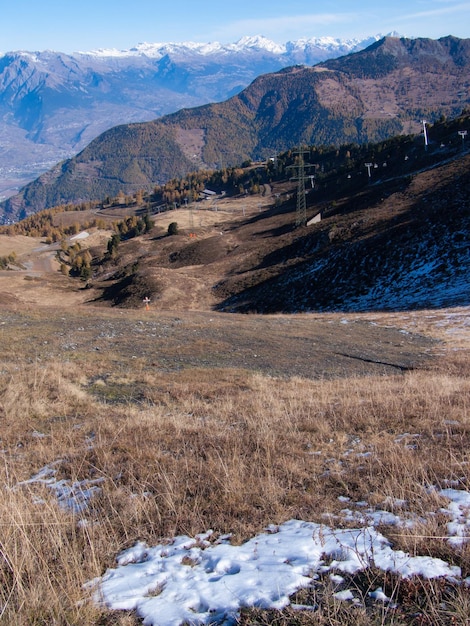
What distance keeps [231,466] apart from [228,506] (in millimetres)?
917

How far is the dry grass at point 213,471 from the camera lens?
3.41 meters

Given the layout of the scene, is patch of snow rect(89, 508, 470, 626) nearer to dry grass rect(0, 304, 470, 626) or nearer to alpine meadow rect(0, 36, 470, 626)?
alpine meadow rect(0, 36, 470, 626)

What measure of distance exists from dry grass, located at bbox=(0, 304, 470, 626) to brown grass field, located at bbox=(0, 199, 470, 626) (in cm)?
2

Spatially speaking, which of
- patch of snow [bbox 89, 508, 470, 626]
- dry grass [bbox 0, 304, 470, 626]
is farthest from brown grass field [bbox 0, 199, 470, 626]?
patch of snow [bbox 89, 508, 470, 626]

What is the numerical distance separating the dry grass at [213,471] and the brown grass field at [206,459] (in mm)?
21

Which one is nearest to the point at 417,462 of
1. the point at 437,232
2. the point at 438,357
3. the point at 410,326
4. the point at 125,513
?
the point at 125,513

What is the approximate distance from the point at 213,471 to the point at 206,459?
26.0 inches

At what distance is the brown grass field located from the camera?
339cm

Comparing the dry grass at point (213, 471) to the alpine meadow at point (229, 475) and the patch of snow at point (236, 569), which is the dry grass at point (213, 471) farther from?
the patch of snow at point (236, 569)

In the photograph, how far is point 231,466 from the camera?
5586 mm

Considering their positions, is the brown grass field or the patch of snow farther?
the brown grass field

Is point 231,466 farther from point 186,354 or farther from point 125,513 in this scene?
point 186,354

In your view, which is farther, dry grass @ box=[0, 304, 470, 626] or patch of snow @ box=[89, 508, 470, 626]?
dry grass @ box=[0, 304, 470, 626]

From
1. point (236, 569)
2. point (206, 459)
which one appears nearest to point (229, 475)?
point (206, 459)
